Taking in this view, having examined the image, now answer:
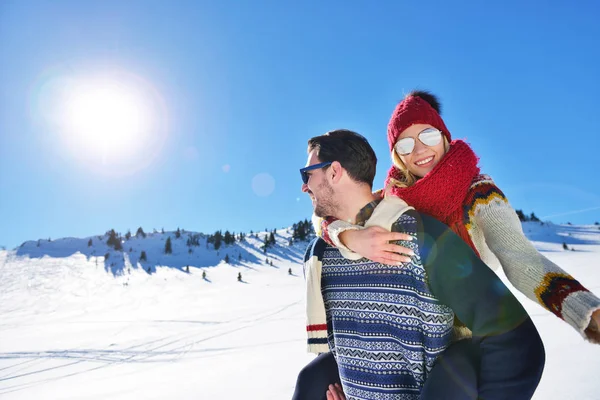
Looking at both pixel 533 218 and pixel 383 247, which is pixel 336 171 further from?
pixel 533 218

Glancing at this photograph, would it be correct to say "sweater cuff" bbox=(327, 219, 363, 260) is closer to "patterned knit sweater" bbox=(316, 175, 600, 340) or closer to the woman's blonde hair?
"patterned knit sweater" bbox=(316, 175, 600, 340)

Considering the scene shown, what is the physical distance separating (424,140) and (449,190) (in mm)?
376

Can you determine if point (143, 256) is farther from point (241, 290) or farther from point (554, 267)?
point (554, 267)

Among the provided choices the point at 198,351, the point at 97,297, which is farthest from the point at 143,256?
the point at 198,351

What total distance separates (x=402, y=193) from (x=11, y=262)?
4042 centimetres

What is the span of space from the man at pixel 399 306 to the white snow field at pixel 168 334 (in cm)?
199

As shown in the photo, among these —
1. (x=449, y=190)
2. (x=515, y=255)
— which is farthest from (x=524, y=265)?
(x=449, y=190)

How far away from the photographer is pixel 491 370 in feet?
4.05

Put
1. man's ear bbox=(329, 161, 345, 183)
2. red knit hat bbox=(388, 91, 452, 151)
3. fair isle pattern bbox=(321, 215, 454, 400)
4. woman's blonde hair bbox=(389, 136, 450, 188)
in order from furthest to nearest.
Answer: woman's blonde hair bbox=(389, 136, 450, 188) → red knit hat bbox=(388, 91, 452, 151) → man's ear bbox=(329, 161, 345, 183) → fair isle pattern bbox=(321, 215, 454, 400)

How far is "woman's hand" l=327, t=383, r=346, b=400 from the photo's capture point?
1.85 metres

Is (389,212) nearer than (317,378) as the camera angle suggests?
Yes

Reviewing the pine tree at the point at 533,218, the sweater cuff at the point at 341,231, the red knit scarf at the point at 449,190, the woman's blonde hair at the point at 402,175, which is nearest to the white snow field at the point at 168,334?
the red knit scarf at the point at 449,190

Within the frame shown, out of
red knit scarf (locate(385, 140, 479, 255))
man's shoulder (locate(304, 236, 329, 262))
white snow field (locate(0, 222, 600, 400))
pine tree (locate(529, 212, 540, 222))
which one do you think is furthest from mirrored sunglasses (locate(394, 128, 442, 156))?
pine tree (locate(529, 212, 540, 222))

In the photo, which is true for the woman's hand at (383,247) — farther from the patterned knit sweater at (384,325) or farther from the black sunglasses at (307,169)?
the black sunglasses at (307,169)
